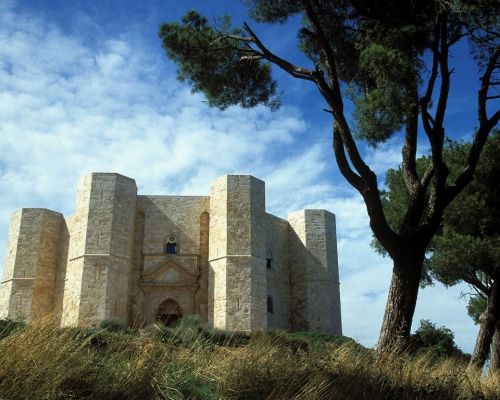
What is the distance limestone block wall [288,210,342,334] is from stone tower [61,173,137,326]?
7055mm

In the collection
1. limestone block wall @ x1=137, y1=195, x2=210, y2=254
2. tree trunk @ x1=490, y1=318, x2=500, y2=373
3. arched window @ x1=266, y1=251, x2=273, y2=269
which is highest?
limestone block wall @ x1=137, y1=195, x2=210, y2=254

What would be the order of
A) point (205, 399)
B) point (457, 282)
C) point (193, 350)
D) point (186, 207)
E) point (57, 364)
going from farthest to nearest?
point (186, 207) < point (457, 282) < point (193, 350) < point (205, 399) < point (57, 364)

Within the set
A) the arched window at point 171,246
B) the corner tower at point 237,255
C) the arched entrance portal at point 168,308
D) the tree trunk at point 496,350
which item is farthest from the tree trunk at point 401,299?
the arched window at point 171,246

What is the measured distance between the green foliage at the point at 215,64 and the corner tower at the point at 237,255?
11.0 meters

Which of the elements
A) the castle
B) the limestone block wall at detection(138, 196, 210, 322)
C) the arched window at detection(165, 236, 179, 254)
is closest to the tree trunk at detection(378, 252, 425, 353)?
the castle

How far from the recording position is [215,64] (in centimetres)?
898

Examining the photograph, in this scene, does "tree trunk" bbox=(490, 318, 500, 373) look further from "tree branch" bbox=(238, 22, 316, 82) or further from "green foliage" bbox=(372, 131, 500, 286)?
"tree branch" bbox=(238, 22, 316, 82)

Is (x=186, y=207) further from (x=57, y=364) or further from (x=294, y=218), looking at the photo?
(x=57, y=364)

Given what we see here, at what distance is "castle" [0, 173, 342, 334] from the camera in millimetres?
19547

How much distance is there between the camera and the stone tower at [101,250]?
19.0 meters

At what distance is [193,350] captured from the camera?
4633 millimetres

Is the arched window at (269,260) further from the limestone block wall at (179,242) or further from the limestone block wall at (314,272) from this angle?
the limestone block wall at (179,242)

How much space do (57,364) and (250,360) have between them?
1542 millimetres

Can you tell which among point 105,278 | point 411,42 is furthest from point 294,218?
point 411,42
